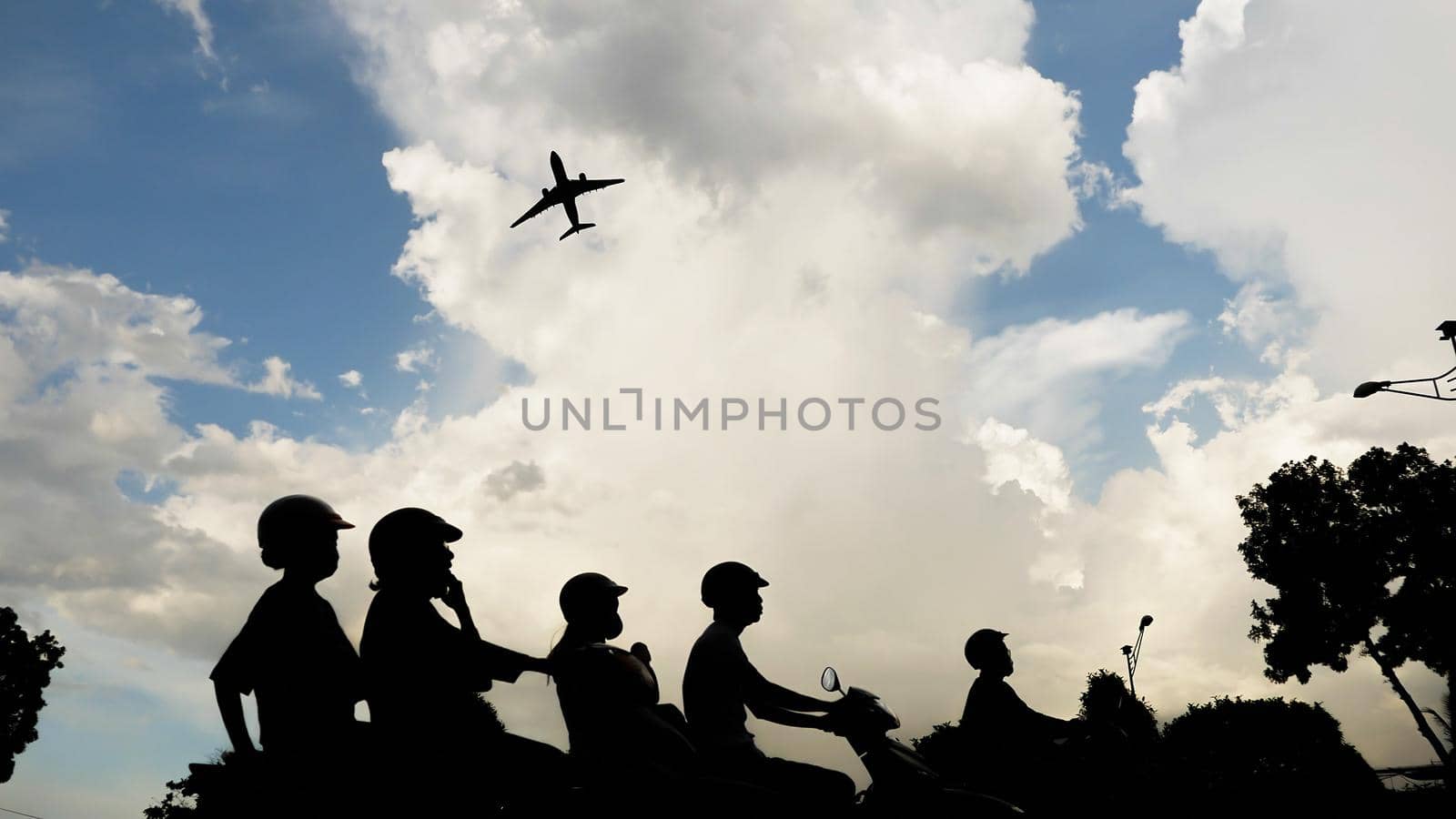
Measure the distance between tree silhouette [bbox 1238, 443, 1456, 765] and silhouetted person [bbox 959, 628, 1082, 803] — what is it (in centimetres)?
2901

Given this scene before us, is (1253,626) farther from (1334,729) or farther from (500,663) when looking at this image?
(500,663)

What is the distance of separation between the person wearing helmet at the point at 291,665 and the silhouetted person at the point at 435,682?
0.44ft

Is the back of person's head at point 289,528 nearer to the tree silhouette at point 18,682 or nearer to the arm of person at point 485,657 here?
the arm of person at point 485,657

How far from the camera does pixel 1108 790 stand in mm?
6195

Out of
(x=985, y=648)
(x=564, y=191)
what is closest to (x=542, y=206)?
(x=564, y=191)

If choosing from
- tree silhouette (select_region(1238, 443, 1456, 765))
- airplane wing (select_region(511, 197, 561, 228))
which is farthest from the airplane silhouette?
tree silhouette (select_region(1238, 443, 1456, 765))

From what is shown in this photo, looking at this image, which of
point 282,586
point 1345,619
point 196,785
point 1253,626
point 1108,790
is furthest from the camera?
point 1253,626

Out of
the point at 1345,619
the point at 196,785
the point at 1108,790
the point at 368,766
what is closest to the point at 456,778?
the point at 368,766

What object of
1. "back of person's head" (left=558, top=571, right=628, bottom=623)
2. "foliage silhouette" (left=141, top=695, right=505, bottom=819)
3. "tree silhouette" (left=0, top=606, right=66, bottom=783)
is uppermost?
"tree silhouette" (left=0, top=606, right=66, bottom=783)

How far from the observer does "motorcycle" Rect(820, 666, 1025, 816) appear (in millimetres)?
4969

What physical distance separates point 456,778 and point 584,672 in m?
0.72

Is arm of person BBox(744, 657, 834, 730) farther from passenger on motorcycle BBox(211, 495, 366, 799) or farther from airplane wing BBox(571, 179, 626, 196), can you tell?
airplane wing BBox(571, 179, 626, 196)

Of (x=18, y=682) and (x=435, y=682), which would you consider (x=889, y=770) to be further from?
(x=18, y=682)

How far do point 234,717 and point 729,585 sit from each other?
8.64 ft
